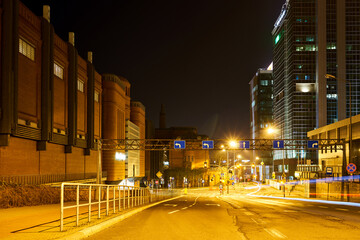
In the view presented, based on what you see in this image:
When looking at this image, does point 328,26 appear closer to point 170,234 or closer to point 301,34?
point 301,34

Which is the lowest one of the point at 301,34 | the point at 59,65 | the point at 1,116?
the point at 1,116

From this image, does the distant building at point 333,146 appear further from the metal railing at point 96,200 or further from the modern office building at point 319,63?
the modern office building at point 319,63

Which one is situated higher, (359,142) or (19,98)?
(19,98)

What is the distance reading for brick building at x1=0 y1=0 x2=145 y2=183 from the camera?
33.7 m

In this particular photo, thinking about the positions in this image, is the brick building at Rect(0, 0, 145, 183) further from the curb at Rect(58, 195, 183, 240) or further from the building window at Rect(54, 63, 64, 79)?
the curb at Rect(58, 195, 183, 240)

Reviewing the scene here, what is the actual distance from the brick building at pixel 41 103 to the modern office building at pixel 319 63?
8416 cm

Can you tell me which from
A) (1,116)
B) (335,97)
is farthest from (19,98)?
(335,97)

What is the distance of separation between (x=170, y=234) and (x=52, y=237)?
3.25 metres

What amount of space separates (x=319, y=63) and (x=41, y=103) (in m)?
104

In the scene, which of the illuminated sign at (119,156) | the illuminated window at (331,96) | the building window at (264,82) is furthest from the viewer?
the building window at (264,82)

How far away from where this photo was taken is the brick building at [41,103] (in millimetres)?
33719

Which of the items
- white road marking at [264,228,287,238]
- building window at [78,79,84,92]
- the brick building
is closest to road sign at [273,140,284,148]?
the brick building

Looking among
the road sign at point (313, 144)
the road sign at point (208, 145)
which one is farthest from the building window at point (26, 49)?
the road sign at point (313, 144)

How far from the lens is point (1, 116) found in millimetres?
32875
